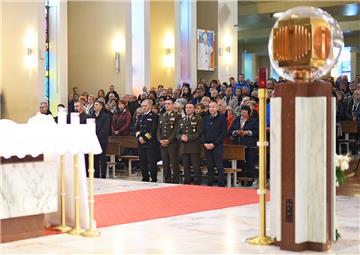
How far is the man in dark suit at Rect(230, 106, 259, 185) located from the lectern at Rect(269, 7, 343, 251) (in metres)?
5.50

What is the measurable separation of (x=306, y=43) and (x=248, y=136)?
5778mm

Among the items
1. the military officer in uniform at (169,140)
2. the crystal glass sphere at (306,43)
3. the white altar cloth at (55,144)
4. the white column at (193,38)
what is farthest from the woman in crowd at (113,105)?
the crystal glass sphere at (306,43)

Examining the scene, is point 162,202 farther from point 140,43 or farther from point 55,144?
point 140,43

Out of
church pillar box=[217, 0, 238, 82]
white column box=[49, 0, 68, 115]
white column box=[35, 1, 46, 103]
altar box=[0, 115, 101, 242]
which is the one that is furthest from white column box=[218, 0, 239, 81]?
altar box=[0, 115, 101, 242]

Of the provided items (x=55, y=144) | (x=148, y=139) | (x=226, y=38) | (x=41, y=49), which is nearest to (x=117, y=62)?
(x=41, y=49)

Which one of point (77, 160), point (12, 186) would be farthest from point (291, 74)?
point (12, 186)

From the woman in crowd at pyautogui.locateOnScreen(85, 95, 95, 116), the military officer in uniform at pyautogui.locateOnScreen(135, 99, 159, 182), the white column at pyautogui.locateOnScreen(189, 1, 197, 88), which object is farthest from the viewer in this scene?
the white column at pyautogui.locateOnScreen(189, 1, 197, 88)

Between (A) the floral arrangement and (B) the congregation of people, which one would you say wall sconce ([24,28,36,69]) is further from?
(A) the floral arrangement

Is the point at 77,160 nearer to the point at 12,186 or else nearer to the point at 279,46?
the point at 12,186

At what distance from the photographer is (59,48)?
17016 millimetres

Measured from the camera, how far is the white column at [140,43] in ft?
Result: 60.3

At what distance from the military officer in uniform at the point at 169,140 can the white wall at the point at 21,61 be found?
625 cm

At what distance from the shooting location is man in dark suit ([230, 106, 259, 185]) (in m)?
10.8

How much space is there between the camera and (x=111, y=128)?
13320 millimetres
